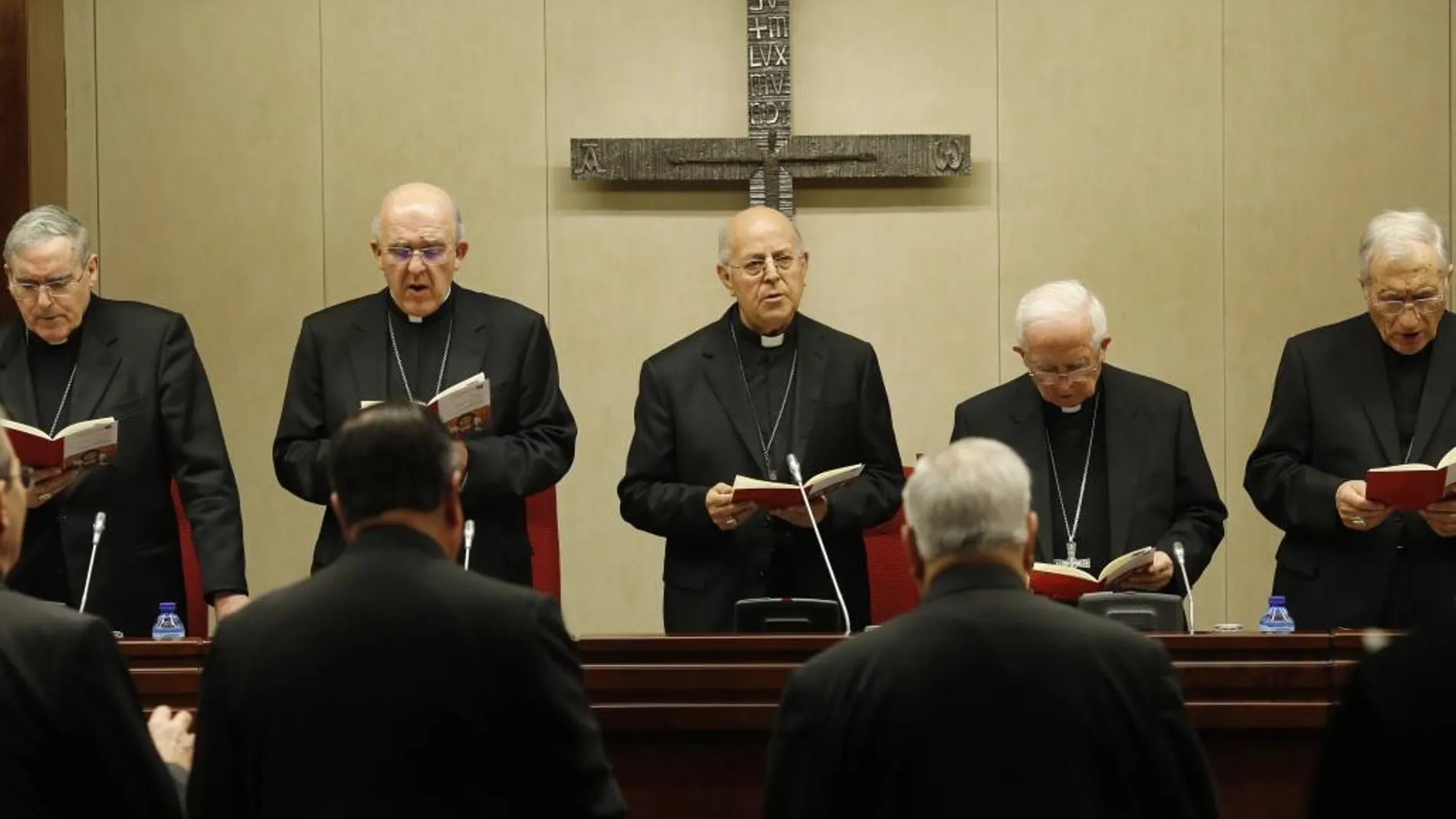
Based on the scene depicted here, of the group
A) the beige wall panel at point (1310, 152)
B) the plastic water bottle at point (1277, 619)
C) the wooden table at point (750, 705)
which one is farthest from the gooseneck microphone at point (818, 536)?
the beige wall panel at point (1310, 152)

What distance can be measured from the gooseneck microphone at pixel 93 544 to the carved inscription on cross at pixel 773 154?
2596mm

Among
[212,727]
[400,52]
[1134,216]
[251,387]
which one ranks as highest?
[400,52]

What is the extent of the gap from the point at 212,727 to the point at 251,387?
4.63 meters

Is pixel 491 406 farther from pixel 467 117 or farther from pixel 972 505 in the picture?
pixel 972 505

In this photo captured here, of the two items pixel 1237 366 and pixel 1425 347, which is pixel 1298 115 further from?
pixel 1425 347

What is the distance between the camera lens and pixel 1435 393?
5.02 metres

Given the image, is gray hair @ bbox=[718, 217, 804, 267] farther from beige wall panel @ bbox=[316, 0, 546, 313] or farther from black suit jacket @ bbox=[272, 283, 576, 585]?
beige wall panel @ bbox=[316, 0, 546, 313]

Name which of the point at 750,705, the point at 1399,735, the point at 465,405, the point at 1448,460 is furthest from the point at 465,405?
the point at 1399,735

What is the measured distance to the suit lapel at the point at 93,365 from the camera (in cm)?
502

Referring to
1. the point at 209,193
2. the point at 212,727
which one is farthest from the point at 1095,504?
the point at 209,193

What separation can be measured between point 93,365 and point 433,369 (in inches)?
34.4

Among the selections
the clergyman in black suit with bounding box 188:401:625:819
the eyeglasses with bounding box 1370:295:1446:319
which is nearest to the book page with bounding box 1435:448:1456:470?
the eyeglasses with bounding box 1370:295:1446:319

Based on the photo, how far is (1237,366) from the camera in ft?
23.4

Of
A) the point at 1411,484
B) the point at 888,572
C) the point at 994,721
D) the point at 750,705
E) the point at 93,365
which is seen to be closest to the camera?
the point at 994,721
